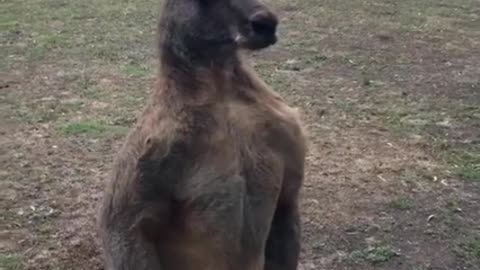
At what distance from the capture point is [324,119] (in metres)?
6.74

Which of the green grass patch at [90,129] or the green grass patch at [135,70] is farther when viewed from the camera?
the green grass patch at [135,70]

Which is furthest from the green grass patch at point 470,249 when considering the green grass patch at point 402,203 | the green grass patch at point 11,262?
the green grass patch at point 11,262

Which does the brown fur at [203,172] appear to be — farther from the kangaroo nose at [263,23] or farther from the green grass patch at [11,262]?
the green grass patch at [11,262]

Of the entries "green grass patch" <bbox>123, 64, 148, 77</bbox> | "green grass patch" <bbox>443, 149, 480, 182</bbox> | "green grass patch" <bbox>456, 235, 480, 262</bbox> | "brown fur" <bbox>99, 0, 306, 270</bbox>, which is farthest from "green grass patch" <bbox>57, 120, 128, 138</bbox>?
"brown fur" <bbox>99, 0, 306, 270</bbox>

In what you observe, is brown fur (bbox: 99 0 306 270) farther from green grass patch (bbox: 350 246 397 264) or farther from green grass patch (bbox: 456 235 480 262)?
green grass patch (bbox: 456 235 480 262)

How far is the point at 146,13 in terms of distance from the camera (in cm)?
1006

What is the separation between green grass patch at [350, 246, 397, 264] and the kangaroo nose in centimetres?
260

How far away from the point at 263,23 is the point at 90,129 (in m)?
4.32

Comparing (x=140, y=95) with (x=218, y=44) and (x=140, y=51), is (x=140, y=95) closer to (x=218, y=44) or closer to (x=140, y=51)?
(x=140, y=51)

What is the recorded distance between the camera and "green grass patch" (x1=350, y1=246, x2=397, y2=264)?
4.83m

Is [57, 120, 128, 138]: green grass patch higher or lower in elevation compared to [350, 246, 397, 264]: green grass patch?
lower

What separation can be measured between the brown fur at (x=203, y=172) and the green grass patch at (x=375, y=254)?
2.20 metres

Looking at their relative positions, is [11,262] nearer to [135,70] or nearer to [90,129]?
[90,129]

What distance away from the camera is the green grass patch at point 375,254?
4.83m
